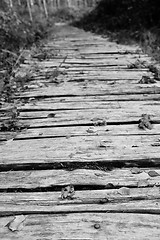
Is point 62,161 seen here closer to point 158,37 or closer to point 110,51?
point 110,51

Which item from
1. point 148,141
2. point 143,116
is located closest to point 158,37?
point 143,116

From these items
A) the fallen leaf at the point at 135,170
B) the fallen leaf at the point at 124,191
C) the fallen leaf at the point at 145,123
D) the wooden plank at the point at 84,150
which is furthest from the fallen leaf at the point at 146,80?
the fallen leaf at the point at 124,191

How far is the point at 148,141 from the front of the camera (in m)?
2.41

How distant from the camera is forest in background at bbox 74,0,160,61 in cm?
805

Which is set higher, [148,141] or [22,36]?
[22,36]

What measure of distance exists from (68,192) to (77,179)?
16 cm

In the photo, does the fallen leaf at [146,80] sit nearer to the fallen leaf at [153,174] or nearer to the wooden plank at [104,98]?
the wooden plank at [104,98]

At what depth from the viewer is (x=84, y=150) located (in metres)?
2.32

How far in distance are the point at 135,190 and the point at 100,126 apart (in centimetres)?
107

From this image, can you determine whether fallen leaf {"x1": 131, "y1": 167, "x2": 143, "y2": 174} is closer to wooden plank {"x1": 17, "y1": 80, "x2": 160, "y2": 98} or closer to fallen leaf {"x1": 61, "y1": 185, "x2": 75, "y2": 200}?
fallen leaf {"x1": 61, "y1": 185, "x2": 75, "y2": 200}

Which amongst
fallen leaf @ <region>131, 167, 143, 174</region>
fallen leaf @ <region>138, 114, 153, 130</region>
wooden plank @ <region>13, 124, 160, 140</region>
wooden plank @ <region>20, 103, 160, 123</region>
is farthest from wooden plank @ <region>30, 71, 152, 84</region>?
fallen leaf @ <region>131, 167, 143, 174</region>

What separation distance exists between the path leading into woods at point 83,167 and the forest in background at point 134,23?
9.94ft

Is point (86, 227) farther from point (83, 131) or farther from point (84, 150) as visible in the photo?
point (83, 131)

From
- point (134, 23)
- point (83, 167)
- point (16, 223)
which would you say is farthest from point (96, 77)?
point (134, 23)
